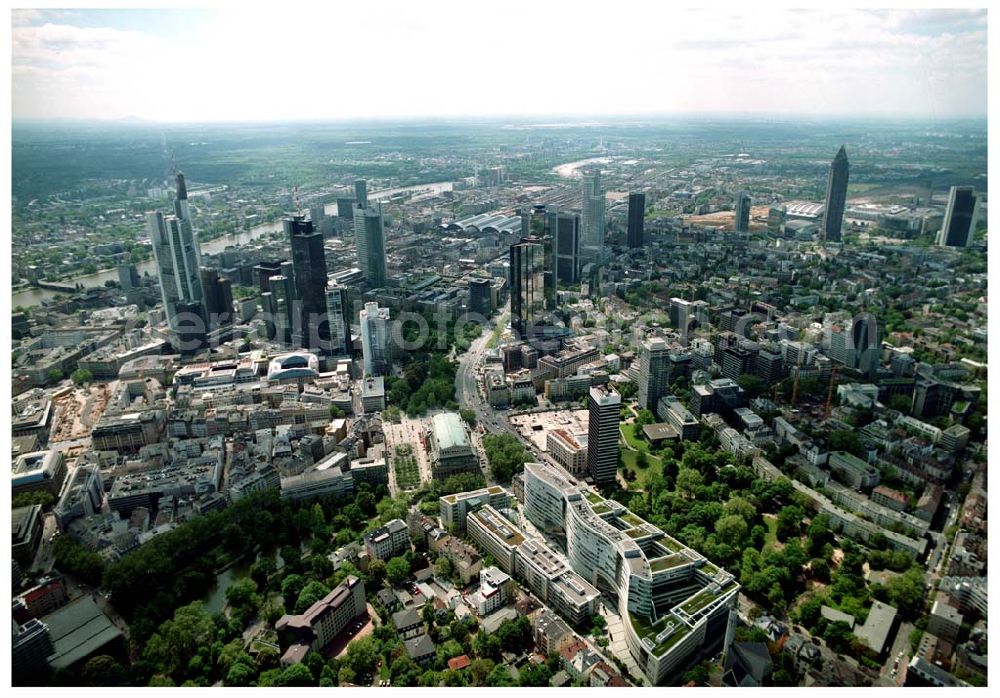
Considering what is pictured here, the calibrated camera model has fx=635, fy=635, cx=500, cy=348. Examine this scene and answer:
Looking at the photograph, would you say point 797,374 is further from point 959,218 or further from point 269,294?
point 269,294

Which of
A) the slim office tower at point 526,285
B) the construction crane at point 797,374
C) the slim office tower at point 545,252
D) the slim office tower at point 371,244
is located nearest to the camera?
the construction crane at point 797,374

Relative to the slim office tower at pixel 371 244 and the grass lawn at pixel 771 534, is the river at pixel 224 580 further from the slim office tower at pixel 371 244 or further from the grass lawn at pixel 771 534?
the slim office tower at pixel 371 244

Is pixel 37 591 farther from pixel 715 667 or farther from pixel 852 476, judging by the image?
pixel 852 476

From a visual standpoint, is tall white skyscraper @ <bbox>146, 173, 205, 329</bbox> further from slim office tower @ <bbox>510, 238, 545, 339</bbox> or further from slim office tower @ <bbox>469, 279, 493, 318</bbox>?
slim office tower @ <bbox>510, 238, 545, 339</bbox>

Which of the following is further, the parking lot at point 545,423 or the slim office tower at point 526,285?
the slim office tower at point 526,285

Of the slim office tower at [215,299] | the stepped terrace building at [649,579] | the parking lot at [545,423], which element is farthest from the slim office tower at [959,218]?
the slim office tower at [215,299]

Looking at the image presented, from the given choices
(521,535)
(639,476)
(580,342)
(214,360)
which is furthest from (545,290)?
(521,535)

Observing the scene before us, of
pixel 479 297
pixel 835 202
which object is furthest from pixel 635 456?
pixel 835 202
